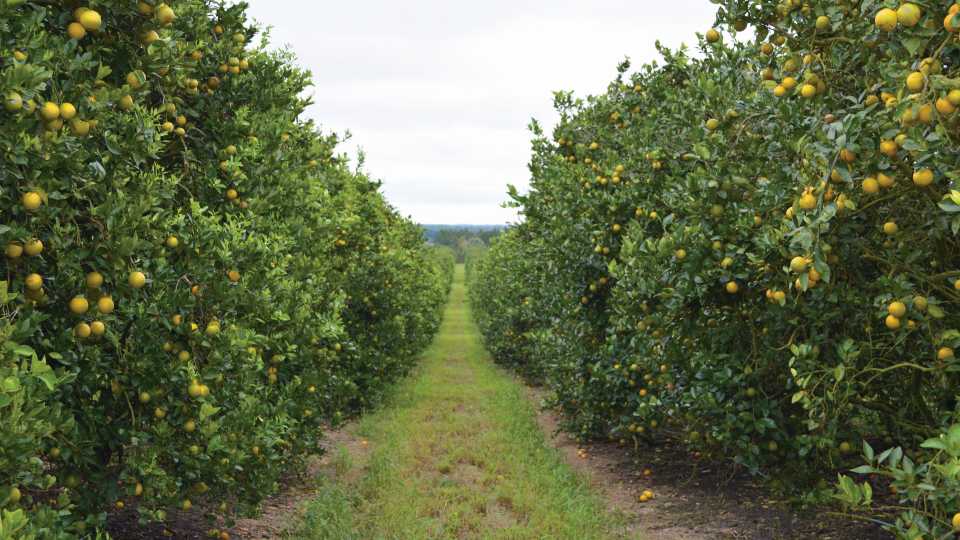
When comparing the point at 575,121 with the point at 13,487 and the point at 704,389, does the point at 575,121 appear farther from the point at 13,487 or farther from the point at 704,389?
the point at 13,487

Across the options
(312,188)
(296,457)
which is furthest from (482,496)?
(312,188)

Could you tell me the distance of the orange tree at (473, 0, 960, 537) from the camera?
289 cm

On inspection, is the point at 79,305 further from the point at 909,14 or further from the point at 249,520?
the point at 249,520

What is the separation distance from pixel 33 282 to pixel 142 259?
33.2 inches

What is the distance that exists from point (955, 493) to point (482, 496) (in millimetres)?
5101

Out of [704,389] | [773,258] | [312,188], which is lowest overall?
[704,389]

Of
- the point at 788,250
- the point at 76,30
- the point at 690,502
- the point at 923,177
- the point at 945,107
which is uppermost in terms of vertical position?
the point at 76,30

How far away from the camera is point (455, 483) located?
766 cm

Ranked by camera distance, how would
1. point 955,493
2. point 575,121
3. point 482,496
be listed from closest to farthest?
point 955,493 → point 482,496 → point 575,121

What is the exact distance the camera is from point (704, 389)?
5.54 meters

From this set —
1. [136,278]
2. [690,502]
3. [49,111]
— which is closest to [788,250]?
[136,278]

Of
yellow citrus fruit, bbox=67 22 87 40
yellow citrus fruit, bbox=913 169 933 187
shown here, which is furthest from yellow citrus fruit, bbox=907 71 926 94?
yellow citrus fruit, bbox=67 22 87 40

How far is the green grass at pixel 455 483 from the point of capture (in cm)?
620

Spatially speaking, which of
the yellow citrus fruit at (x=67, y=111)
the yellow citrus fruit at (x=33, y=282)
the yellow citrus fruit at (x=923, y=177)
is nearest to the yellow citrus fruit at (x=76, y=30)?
the yellow citrus fruit at (x=67, y=111)
